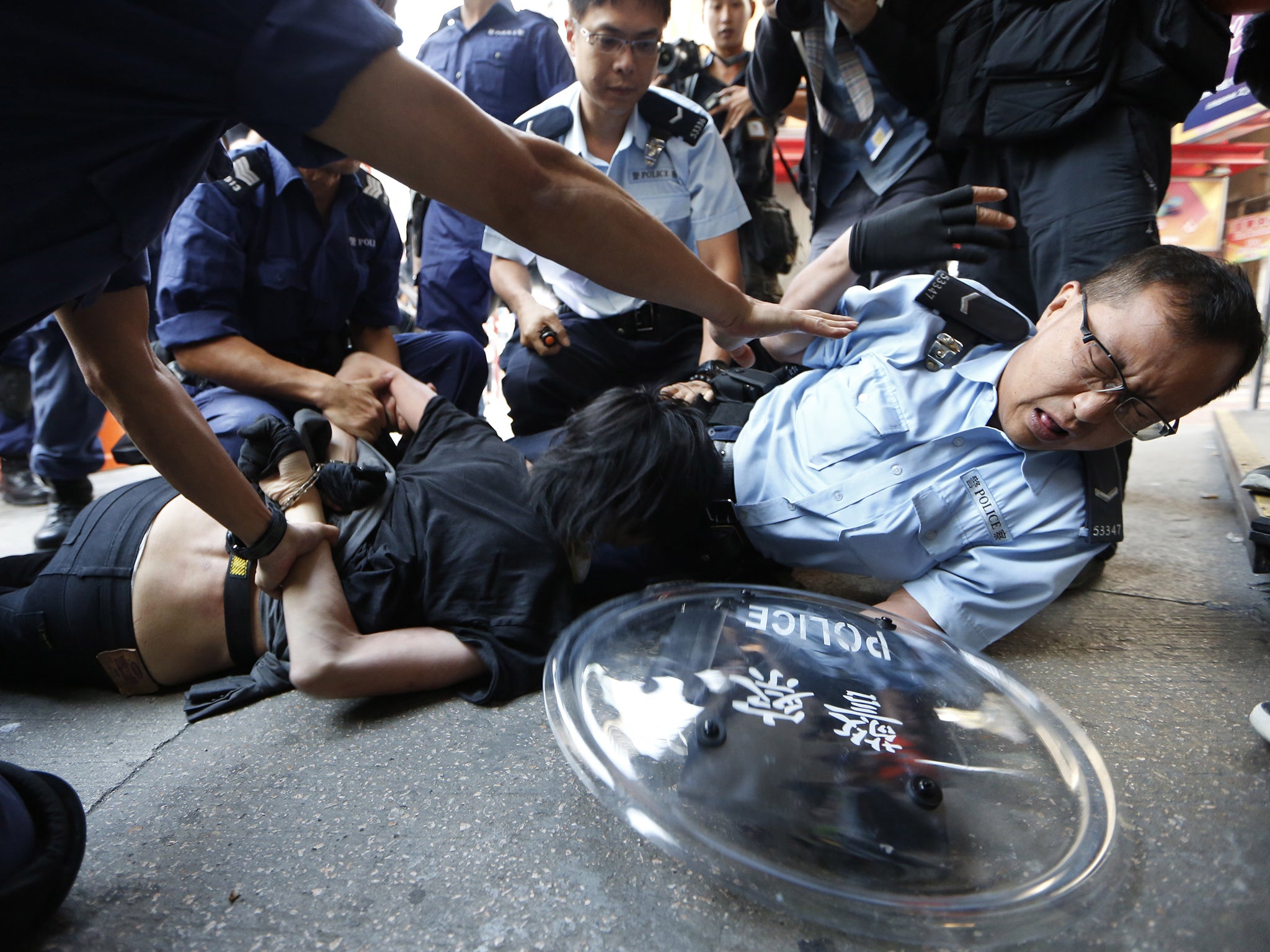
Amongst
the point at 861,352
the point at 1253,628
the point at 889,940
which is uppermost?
the point at 861,352

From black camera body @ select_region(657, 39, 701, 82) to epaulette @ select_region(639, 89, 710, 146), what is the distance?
0.68 m

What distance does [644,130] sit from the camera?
2307mm

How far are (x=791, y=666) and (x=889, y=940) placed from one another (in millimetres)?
354

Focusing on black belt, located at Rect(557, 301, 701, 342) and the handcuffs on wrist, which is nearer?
the handcuffs on wrist

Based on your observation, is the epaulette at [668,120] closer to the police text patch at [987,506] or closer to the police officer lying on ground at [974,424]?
the police officer lying on ground at [974,424]

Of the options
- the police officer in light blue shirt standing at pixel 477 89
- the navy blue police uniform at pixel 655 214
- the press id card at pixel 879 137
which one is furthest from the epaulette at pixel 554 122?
the press id card at pixel 879 137

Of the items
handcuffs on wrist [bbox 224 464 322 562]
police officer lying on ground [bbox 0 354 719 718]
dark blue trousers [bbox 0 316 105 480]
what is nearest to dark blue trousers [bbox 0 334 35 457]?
dark blue trousers [bbox 0 316 105 480]

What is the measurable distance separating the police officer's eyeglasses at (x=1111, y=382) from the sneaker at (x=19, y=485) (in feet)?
11.8

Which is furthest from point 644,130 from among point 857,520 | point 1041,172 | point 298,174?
point 857,520

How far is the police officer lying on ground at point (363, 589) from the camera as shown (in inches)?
49.4

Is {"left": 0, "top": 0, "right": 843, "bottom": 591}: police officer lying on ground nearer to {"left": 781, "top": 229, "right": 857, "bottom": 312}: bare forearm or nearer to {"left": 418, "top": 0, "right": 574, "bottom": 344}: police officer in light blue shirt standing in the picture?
{"left": 781, "top": 229, "right": 857, "bottom": 312}: bare forearm

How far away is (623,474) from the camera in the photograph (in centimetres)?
134

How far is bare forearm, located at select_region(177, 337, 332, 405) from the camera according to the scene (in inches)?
73.3

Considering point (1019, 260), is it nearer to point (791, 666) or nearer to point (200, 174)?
point (791, 666)
